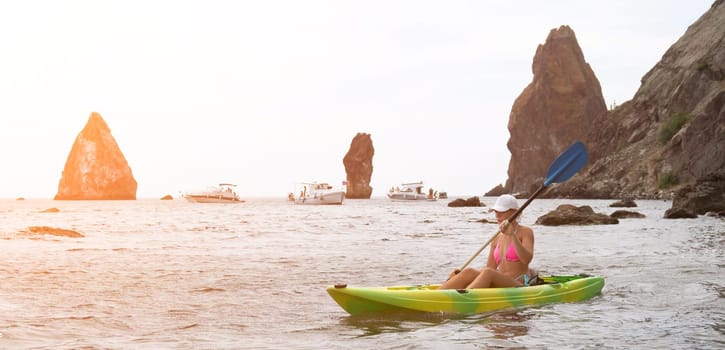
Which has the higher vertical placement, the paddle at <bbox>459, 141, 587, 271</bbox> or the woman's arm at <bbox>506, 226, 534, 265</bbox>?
the paddle at <bbox>459, 141, 587, 271</bbox>

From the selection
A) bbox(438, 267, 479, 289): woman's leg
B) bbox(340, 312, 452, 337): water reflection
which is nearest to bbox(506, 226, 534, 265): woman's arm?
bbox(438, 267, 479, 289): woman's leg

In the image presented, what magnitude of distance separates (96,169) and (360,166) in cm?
6926

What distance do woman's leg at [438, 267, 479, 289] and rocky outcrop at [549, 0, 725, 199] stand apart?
59696mm

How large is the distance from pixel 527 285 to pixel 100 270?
31.4ft

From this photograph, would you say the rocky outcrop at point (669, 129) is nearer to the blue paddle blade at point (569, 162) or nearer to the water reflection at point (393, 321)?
the blue paddle blade at point (569, 162)

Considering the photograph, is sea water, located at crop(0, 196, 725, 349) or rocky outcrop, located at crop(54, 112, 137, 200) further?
rocky outcrop, located at crop(54, 112, 137, 200)

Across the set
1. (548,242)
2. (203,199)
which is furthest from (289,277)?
(203,199)

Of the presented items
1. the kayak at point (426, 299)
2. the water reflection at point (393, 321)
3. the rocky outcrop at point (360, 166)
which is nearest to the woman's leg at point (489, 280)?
the kayak at point (426, 299)

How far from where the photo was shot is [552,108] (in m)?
175

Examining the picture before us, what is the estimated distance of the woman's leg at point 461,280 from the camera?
9.50m

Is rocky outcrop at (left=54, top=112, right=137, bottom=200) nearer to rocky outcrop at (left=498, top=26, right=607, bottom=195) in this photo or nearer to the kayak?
rocky outcrop at (left=498, top=26, right=607, bottom=195)

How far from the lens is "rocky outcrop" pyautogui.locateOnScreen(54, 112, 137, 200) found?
610ft

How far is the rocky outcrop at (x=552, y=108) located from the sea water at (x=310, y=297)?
15609 cm

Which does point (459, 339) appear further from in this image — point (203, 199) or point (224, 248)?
point (203, 199)
